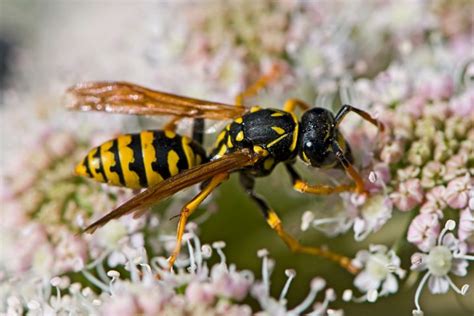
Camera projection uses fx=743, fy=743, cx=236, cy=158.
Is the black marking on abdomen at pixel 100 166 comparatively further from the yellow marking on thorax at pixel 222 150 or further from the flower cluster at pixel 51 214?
the yellow marking on thorax at pixel 222 150

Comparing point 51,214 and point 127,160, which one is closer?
point 127,160

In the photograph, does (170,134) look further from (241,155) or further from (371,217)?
(371,217)

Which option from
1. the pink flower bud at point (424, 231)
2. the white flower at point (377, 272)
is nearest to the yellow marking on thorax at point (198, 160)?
the white flower at point (377, 272)

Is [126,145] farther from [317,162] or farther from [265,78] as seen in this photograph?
[265,78]

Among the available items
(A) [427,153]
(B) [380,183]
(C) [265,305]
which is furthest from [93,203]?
(A) [427,153]

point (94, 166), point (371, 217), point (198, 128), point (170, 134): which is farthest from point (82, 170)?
point (371, 217)

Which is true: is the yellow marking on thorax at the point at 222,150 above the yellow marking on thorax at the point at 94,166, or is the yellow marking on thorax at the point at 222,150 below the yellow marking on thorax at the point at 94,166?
below
